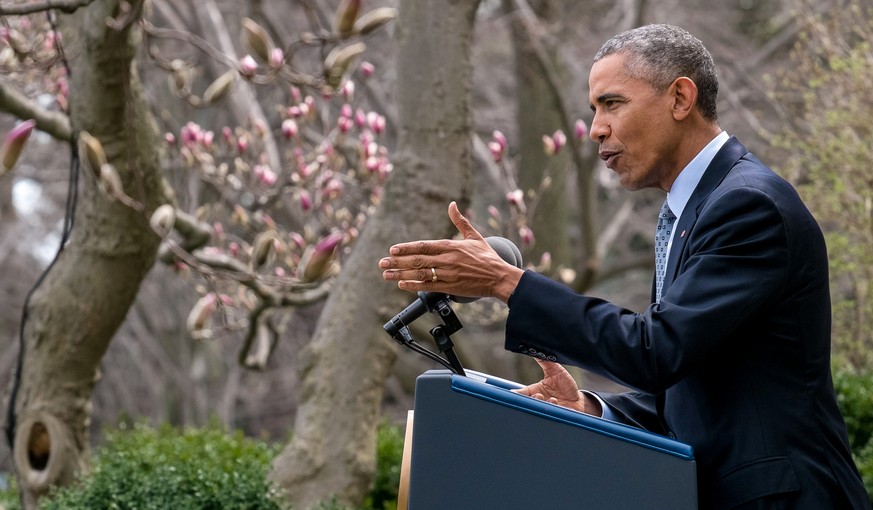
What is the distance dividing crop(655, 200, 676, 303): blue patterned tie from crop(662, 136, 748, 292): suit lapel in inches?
4.1

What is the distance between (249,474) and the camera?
4.65 meters

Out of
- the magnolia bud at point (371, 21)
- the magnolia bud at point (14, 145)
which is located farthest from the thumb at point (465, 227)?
the magnolia bud at point (14, 145)

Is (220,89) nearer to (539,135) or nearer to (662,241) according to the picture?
(662,241)

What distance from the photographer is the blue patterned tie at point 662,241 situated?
8.62 feet

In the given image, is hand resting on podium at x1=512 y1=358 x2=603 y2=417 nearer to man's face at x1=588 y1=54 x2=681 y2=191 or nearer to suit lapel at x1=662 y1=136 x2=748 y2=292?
suit lapel at x1=662 y1=136 x2=748 y2=292

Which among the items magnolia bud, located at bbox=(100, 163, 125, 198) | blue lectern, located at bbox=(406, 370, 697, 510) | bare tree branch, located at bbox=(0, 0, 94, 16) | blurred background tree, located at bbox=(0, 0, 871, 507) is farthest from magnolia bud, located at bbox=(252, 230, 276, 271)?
blue lectern, located at bbox=(406, 370, 697, 510)

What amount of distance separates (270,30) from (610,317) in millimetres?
8635

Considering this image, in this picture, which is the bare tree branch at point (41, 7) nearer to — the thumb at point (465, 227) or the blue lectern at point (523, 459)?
the thumb at point (465, 227)

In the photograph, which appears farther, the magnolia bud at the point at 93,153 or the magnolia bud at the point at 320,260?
the magnolia bud at the point at 93,153

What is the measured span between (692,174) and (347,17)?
1926 mm

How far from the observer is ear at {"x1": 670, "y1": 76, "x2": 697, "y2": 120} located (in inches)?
97.9

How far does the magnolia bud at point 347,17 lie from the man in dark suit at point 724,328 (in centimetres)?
180

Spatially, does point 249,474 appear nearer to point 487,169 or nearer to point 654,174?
point 654,174

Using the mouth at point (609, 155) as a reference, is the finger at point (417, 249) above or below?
below
